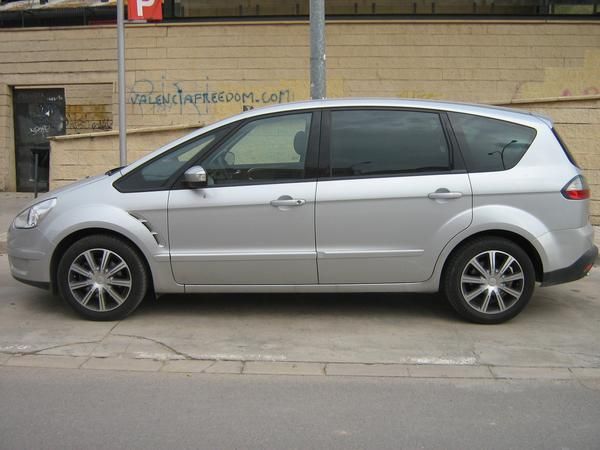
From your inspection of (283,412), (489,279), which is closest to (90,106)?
(489,279)

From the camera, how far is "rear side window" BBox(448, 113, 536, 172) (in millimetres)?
4977

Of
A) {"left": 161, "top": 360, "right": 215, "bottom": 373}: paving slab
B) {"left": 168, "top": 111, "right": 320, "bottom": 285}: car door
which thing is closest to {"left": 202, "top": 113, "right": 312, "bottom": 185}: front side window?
{"left": 168, "top": 111, "right": 320, "bottom": 285}: car door

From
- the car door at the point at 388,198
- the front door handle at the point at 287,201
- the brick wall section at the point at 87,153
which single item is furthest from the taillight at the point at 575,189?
the brick wall section at the point at 87,153

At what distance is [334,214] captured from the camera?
489 cm

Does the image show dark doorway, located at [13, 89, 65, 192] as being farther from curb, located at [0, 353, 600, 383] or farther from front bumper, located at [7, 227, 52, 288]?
curb, located at [0, 353, 600, 383]

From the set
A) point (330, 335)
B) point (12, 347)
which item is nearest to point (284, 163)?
point (330, 335)

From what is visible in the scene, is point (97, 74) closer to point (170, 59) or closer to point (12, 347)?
point (170, 59)

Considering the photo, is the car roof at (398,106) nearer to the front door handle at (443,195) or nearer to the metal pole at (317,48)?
the front door handle at (443,195)

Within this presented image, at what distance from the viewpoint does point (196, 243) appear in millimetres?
4992

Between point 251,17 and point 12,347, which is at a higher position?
point 251,17

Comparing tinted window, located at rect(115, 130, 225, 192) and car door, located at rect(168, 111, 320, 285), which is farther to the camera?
tinted window, located at rect(115, 130, 225, 192)

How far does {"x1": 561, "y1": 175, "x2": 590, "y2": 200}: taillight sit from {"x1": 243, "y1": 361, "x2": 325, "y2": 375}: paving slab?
2.37 m

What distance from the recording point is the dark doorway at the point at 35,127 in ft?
41.5

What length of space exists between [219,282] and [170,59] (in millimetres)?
8156
